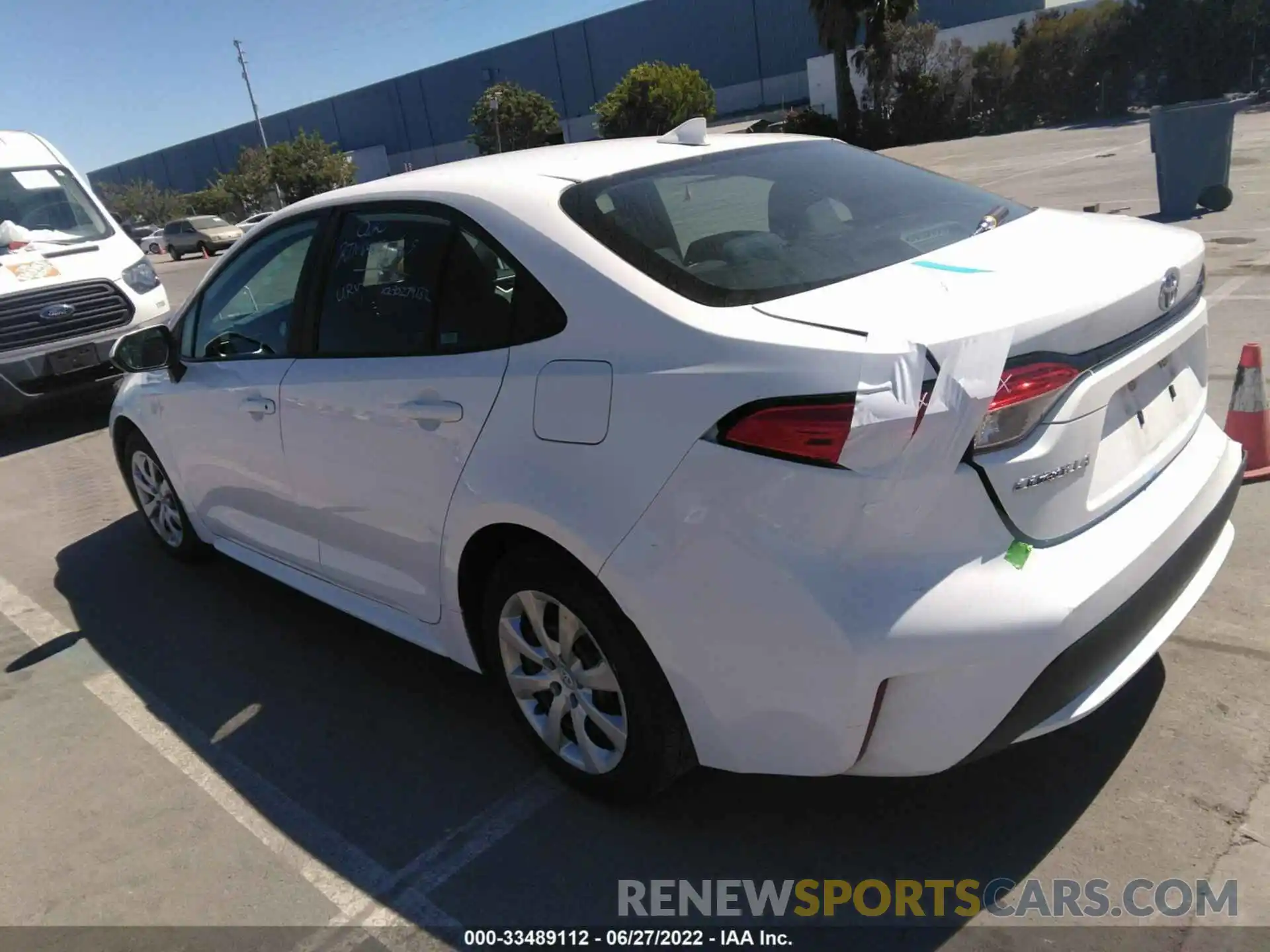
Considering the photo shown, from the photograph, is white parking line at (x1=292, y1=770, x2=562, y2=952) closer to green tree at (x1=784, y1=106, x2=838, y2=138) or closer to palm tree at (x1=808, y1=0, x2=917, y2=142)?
green tree at (x1=784, y1=106, x2=838, y2=138)

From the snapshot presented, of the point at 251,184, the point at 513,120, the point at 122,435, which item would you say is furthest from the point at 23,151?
the point at 251,184

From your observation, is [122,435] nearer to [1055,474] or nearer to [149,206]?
[1055,474]

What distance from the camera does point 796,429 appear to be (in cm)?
208

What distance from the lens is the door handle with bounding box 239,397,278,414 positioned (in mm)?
3594

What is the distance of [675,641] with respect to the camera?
233 cm

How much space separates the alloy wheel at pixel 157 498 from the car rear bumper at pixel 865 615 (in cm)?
328

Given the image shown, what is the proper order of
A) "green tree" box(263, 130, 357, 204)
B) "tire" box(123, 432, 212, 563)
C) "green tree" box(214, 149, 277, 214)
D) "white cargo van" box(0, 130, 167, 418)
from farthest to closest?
"green tree" box(214, 149, 277, 214)
"green tree" box(263, 130, 357, 204)
"white cargo van" box(0, 130, 167, 418)
"tire" box(123, 432, 212, 563)

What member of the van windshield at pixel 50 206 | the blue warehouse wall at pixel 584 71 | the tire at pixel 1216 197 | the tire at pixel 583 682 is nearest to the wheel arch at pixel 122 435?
the tire at pixel 583 682

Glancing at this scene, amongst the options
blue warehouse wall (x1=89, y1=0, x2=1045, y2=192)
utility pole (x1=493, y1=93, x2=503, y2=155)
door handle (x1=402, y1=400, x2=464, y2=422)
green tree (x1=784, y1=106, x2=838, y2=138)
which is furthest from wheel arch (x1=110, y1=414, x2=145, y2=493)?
blue warehouse wall (x1=89, y1=0, x2=1045, y2=192)

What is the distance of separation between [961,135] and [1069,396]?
4126cm

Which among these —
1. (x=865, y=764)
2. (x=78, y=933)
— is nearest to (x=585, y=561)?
(x=865, y=764)

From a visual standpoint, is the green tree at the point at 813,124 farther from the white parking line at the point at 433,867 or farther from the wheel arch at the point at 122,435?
the white parking line at the point at 433,867

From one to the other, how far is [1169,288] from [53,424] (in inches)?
374

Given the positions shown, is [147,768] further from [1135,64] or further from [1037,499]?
[1135,64]
